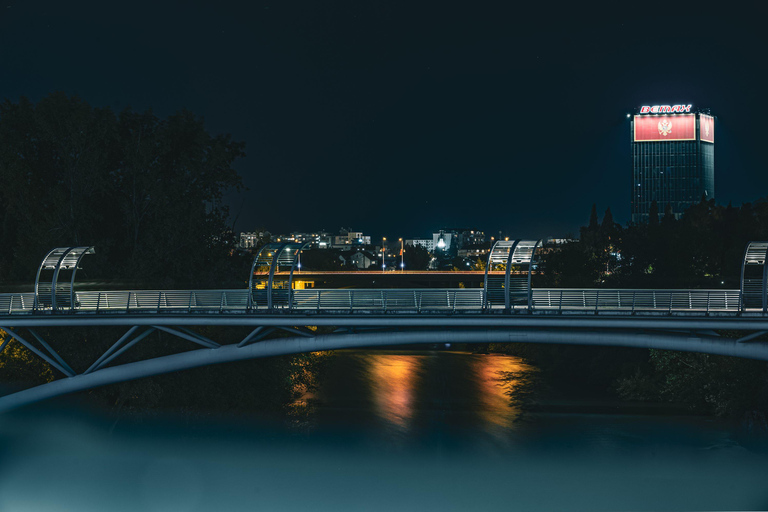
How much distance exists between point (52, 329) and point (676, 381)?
93.8 feet

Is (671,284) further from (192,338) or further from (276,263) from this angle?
(192,338)

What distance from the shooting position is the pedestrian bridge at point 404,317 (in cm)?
2219

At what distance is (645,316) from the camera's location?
22.4m

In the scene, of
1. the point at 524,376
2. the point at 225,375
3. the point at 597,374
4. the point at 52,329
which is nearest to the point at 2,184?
the point at 52,329

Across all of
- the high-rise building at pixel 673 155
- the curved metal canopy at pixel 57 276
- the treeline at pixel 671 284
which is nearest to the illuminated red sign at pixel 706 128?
the high-rise building at pixel 673 155

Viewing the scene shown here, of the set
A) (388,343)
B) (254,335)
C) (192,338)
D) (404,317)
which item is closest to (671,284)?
(404,317)

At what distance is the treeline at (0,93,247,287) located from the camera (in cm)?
4088

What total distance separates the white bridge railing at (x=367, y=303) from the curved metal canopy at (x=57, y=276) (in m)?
0.36

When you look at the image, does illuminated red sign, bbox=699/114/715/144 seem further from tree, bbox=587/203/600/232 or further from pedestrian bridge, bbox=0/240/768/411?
pedestrian bridge, bbox=0/240/768/411

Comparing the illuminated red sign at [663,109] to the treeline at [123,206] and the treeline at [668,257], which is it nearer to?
the treeline at [668,257]

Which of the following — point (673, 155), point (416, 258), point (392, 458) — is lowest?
point (392, 458)

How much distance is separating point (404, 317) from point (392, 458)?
9.43m

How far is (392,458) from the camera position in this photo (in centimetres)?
3064

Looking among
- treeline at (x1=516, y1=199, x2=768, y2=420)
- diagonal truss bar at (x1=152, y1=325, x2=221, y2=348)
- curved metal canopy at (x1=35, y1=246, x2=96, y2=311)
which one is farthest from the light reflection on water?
curved metal canopy at (x1=35, y1=246, x2=96, y2=311)
